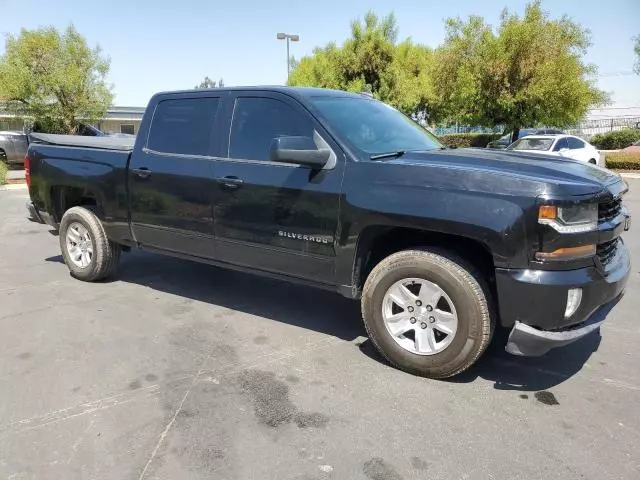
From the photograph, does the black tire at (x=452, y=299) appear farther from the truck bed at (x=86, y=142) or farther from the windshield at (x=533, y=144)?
the windshield at (x=533, y=144)

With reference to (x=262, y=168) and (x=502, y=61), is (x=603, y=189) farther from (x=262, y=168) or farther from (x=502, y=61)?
(x=502, y=61)

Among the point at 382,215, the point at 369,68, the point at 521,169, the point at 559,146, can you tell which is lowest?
the point at 559,146

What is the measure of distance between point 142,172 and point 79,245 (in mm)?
1465

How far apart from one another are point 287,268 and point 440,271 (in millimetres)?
1258

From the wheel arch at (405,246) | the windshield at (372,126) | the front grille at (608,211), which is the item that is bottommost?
the wheel arch at (405,246)

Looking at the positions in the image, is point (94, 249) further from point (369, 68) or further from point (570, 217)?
point (369, 68)

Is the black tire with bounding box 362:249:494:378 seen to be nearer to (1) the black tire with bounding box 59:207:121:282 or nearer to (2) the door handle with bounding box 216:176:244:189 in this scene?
(2) the door handle with bounding box 216:176:244:189

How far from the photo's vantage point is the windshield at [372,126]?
402 cm

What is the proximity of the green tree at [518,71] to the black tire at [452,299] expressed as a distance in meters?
17.7

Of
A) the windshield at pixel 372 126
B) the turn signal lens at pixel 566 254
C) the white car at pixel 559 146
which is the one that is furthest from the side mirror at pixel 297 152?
the white car at pixel 559 146

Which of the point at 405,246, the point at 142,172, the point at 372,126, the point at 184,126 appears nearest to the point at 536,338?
the point at 405,246

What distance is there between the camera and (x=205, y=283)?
583 centimetres

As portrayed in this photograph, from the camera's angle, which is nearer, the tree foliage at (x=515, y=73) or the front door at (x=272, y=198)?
the front door at (x=272, y=198)

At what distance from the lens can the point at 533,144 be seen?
686 inches
